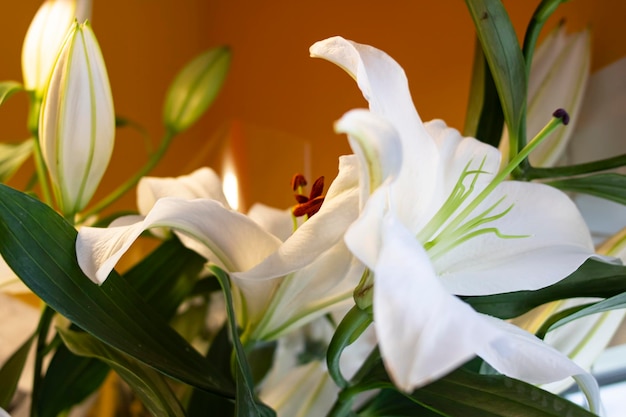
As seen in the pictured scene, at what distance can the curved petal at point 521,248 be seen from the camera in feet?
1.19

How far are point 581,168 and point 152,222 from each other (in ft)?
0.99

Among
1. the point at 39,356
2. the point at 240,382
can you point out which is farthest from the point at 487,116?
the point at 39,356

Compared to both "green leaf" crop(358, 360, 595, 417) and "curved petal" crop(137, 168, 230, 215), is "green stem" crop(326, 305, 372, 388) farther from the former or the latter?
"curved petal" crop(137, 168, 230, 215)

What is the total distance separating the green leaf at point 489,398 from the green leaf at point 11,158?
39 centimetres

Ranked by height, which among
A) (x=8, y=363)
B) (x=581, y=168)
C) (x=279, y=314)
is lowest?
(x=8, y=363)

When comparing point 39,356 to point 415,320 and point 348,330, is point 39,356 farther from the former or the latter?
point 415,320

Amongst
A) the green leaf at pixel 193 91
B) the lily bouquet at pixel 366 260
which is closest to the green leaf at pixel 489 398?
the lily bouquet at pixel 366 260

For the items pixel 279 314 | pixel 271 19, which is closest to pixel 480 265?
pixel 279 314

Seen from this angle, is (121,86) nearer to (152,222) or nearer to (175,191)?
(175,191)

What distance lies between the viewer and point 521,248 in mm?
378

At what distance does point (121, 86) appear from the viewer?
1.06 m

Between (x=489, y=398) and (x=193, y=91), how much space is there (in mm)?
521

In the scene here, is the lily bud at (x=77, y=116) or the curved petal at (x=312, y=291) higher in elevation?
the lily bud at (x=77, y=116)

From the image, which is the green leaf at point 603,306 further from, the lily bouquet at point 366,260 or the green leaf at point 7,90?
the green leaf at point 7,90
